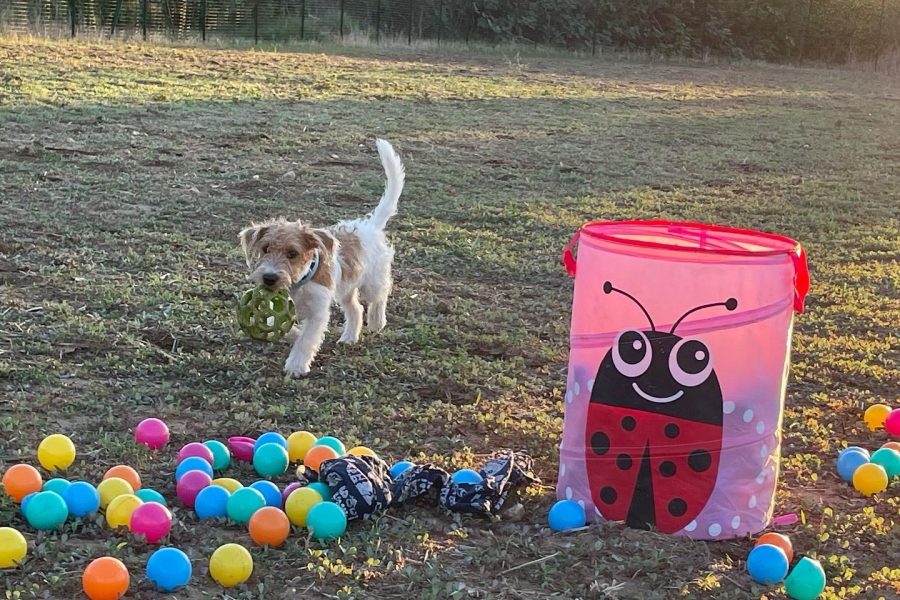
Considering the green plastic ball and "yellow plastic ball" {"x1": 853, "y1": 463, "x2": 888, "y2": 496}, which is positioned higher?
the green plastic ball

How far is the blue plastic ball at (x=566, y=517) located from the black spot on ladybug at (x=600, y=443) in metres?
0.22

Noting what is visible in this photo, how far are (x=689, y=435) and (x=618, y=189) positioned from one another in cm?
813

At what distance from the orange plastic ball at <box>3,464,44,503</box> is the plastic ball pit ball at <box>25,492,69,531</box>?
7.3 inches

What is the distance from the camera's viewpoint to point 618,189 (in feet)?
37.8

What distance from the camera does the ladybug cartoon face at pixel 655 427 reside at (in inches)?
142

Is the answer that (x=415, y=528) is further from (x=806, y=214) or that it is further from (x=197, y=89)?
(x=197, y=89)

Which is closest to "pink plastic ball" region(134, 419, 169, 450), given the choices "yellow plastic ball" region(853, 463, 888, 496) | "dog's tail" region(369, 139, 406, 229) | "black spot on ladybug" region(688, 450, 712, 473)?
"black spot on ladybug" region(688, 450, 712, 473)

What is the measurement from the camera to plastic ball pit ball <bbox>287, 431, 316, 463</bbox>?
4.28m

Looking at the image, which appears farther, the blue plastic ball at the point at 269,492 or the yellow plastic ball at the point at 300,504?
the blue plastic ball at the point at 269,492

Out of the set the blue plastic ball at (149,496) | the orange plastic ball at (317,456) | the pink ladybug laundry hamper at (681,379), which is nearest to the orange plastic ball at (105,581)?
the blue plastic ball at (149,496)

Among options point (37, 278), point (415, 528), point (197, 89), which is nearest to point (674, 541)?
point (415, 528)

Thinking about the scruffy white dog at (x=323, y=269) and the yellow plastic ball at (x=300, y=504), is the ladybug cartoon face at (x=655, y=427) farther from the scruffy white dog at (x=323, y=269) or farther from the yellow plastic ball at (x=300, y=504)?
the scruffy white dog at (x=323, y=269)

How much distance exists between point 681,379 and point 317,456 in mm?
1513

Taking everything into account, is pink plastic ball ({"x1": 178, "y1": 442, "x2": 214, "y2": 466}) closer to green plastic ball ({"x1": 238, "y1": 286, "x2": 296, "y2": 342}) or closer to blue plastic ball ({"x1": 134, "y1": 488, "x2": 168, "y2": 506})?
blue plastic ball ({"x1": 134, "y1": 488, "x2": 168, "y2": 506})
